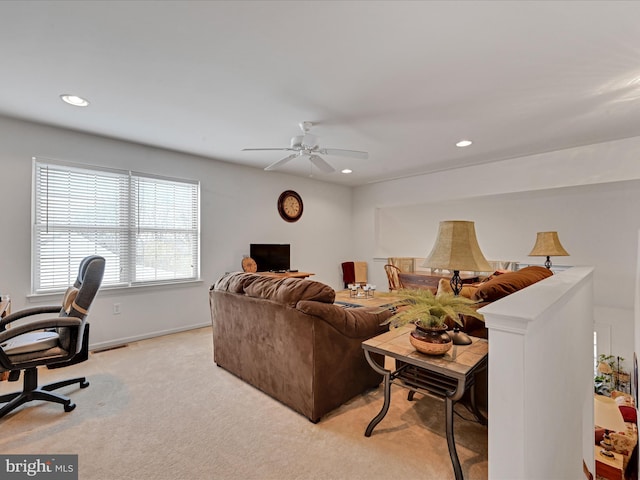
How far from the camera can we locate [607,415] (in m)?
2.93

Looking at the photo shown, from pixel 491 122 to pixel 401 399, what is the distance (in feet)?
9.52

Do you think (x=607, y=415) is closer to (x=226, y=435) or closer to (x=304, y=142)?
(x=226, y=435)

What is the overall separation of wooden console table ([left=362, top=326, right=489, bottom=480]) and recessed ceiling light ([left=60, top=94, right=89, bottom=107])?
3.17 meters

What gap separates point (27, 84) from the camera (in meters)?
2.32

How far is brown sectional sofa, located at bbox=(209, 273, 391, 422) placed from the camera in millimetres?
1993

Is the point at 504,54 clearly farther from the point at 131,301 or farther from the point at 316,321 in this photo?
the point at 131,301

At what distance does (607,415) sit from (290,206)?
4.94m

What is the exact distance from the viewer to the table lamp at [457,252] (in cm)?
178

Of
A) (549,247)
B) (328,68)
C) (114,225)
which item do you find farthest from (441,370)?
(114,225)

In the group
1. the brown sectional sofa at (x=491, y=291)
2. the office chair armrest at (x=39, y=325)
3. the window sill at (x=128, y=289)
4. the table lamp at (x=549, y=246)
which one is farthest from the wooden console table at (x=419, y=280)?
the office chair armrest at (x=39, y=325)

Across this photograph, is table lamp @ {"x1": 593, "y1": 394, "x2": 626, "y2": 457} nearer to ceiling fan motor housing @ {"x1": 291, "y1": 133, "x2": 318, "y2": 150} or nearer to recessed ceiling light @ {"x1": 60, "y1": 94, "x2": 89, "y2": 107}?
ceiling fan motor housing @ {"x1": 291, "y1": 133, "x2": 318, "y2": 150}

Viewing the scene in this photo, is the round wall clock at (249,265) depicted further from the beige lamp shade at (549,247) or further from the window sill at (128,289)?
the beige lamp shade at (549,247)

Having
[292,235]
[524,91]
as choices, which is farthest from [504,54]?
[292,235]

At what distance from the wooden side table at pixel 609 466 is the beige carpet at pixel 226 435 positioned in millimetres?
A: 1785
